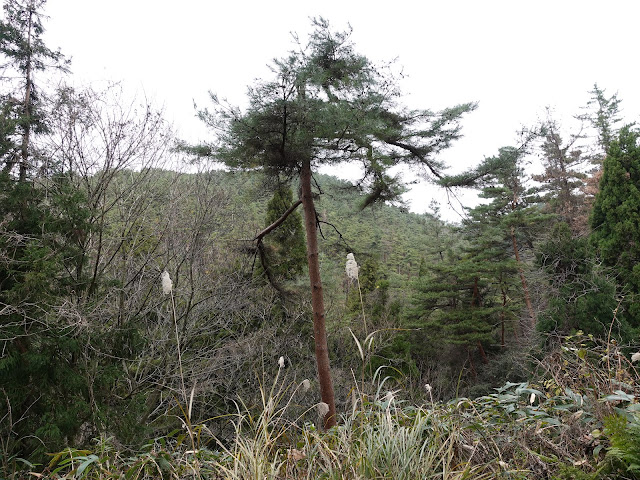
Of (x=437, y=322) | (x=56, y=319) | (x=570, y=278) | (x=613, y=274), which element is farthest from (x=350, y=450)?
(x=437, y=322)

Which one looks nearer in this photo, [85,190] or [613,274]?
[85,190]

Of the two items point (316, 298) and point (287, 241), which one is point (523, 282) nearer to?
point (287, 241)

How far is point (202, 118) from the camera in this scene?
566cm

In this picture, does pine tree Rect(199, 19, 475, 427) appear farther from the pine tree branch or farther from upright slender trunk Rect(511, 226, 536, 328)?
upright slender trunk Rect(511, 226, 536, 328)

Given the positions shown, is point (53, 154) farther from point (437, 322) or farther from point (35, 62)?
point (437, 322)

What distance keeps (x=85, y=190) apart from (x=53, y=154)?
0.67 meters

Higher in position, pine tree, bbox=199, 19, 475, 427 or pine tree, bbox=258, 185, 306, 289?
pine tree, bbox=199, 19, 475, 427

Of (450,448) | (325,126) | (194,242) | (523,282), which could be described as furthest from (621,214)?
(450,448)

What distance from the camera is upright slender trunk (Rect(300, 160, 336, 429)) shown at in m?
5.81

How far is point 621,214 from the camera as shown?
10.0 m

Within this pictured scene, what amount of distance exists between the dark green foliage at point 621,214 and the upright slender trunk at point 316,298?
8113mm

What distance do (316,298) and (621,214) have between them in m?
9.20

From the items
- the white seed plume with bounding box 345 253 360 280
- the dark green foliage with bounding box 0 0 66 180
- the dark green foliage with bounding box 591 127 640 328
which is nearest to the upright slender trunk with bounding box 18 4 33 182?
the dark green foliage with bounding box 0 0 66 180

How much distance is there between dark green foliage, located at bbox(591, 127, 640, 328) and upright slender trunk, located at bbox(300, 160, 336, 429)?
811 centimetres
